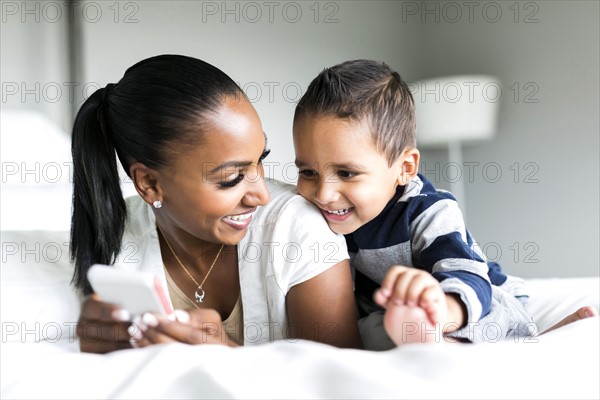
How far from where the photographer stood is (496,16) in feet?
12.5

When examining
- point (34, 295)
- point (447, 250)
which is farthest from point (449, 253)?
point (34, 295)

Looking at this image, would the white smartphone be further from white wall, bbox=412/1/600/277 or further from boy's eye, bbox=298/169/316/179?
white wall, bbox=412/1/600/277

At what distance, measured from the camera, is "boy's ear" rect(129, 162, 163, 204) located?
130cm

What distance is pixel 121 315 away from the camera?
1028 mm

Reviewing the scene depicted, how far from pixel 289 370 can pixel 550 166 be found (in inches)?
119

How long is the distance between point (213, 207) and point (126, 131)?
8.8 inches

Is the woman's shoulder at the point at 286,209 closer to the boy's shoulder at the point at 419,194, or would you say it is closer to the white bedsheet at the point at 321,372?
the boy's shoulder at the point at 419,194

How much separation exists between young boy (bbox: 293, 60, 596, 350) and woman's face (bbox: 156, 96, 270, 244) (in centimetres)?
11

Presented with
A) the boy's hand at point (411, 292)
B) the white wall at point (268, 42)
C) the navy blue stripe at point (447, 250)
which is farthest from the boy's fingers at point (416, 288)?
the white wall at point (268, 42)

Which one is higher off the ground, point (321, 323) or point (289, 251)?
→ point (289, 251)

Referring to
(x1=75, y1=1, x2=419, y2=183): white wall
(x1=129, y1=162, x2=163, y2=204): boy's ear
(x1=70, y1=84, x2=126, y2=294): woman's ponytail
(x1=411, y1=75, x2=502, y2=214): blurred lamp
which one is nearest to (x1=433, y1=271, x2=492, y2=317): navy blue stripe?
(x1=129, y1=162, x2=163, y2=204): boy's ear

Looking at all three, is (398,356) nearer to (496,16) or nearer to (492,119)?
(492,119)

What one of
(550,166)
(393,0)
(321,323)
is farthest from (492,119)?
(321,323)

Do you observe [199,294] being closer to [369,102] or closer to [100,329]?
[100,329]
